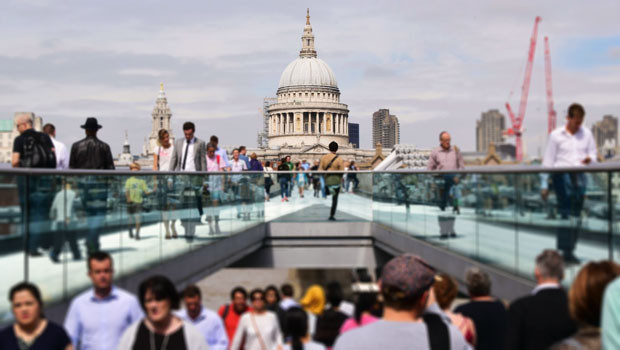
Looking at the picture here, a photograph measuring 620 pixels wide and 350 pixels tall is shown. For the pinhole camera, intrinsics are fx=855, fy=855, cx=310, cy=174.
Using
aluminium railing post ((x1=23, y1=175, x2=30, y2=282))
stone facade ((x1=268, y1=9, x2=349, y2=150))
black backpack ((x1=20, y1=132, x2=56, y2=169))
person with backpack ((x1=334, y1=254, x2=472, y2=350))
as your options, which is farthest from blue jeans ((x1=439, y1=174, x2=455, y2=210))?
stone facade ((x1=268, y1=9, x2=349, y2=150))

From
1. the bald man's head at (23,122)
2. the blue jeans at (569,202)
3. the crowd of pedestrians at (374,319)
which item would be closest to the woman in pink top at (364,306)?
the crowd of pedestrians at (374,319)

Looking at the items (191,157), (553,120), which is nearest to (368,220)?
(191,157)

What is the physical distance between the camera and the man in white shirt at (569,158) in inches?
→ 340

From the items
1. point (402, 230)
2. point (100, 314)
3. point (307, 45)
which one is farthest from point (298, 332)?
point (307, 45)

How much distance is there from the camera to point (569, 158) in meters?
10.9

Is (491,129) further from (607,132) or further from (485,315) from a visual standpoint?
(485,315)

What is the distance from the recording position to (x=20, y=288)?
5824 mm

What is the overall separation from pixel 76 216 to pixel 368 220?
12.0m

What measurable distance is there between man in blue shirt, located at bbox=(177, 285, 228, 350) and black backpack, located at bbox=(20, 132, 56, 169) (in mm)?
4815

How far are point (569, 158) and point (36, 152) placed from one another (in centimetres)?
705

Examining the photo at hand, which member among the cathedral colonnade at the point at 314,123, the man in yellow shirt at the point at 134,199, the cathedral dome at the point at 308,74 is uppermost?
the cathedral dome at the point at 308,74

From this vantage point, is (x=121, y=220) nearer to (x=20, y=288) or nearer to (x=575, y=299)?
(x=20, y=288)

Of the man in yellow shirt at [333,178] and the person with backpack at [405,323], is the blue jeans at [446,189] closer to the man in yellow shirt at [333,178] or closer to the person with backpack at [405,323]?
the man in yellow shirt at [333,178]

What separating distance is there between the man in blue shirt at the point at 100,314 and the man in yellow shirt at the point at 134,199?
4.26 m
